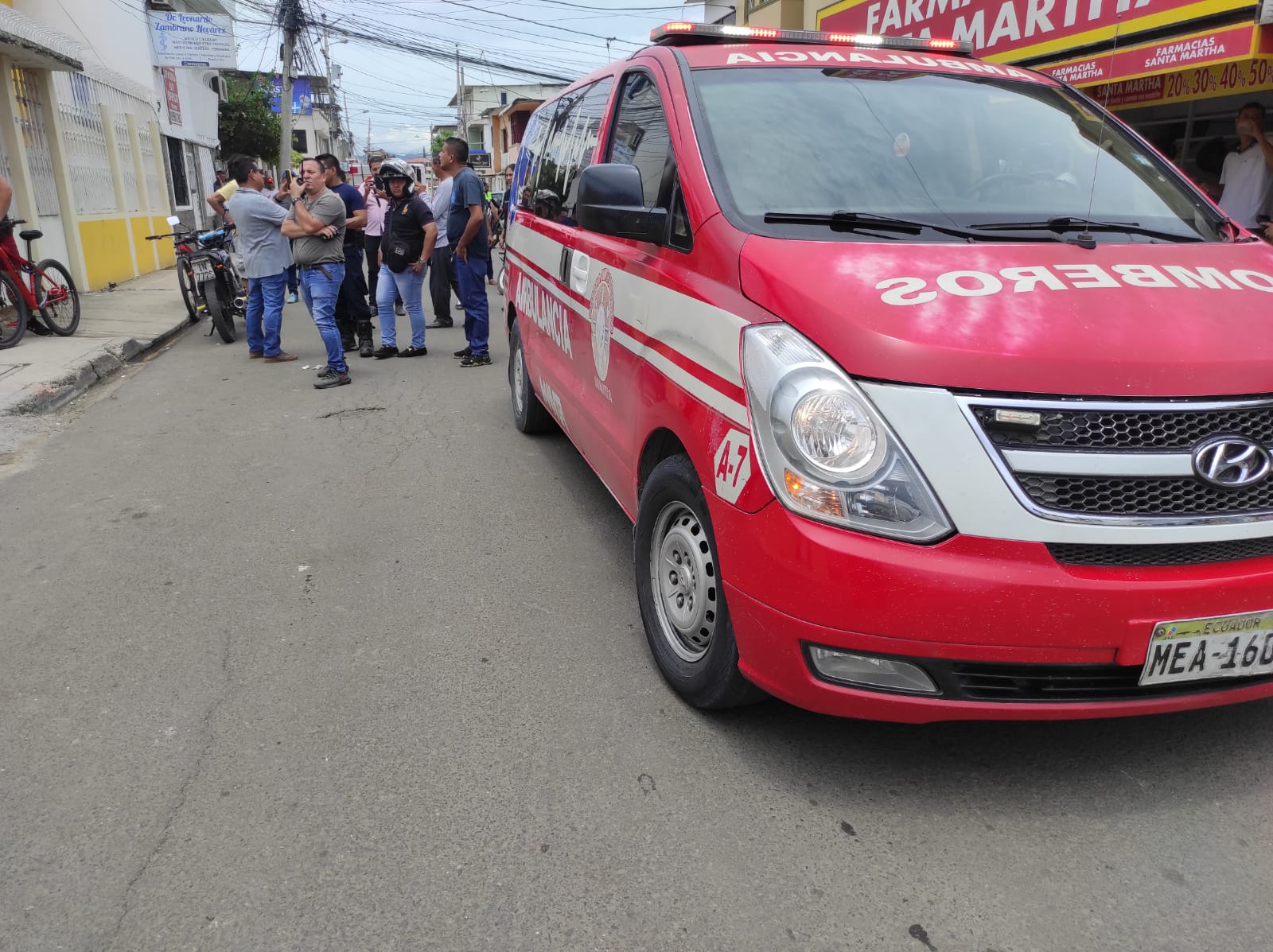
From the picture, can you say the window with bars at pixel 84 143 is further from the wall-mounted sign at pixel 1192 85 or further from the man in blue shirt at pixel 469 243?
the wall-mounted sign at pixel 1192 85

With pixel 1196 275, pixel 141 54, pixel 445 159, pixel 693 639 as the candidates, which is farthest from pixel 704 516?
pixel 141 54

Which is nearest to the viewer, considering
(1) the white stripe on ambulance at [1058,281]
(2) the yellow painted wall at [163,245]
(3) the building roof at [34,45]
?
(1) the white stripe on ambulance at [1058,281]

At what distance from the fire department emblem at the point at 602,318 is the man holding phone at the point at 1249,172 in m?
6.08

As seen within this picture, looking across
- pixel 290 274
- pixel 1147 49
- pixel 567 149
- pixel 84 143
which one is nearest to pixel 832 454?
pixel 567 149

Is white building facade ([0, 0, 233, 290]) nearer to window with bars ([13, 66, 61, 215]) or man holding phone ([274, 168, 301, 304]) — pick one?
window with bars ([13, 66, 61, 215])

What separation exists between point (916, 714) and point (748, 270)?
1.23 meters

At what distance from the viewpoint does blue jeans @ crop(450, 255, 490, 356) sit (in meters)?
8.20

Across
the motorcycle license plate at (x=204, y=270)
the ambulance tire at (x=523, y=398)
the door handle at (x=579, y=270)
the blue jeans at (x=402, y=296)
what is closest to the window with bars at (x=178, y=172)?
the motorcycle license plate at (x=204, y=270)

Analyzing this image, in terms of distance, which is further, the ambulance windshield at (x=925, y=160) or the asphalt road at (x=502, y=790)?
the ambulance windshield at (x=925, y=160)

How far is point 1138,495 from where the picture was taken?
219 centimetres

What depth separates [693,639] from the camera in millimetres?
2963

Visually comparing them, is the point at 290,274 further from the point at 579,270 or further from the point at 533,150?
the point at 579,270

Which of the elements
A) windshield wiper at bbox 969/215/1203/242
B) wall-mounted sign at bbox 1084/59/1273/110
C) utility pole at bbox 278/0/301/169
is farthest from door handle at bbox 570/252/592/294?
utility pole at bbox 278/0/301/169

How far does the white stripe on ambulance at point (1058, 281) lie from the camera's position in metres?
2.38
